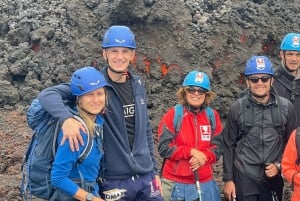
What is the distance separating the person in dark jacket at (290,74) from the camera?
6.20m

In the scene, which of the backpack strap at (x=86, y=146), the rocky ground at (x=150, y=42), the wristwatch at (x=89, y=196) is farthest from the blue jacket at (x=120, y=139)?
the rocky ground at (x=150, y=42)

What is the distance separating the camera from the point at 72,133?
163 inches

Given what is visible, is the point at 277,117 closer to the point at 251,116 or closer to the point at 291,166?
the point at 251,116

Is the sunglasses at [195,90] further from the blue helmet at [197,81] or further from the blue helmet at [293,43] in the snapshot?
the blue helmet at [293,43]

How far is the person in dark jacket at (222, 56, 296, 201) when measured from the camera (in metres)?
5.63

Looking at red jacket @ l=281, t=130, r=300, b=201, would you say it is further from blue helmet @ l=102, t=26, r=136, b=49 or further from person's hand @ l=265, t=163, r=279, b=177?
blue helmet @ l=102, t=26, r=136, b=49

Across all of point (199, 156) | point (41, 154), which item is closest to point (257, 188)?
point (199, 156)

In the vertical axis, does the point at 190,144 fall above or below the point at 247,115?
below

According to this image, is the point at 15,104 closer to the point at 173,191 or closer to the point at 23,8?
the point at 23,8

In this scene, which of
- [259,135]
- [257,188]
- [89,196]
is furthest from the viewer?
[257,188]

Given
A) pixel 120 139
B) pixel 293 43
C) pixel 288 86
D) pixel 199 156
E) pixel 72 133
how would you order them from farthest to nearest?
pixel 293 43 → pixel 288 86 → pixel 199 156 → pixel 120 139 → pixel 72 133

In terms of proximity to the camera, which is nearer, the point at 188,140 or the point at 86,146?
the point at 86,146

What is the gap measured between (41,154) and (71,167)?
11.3 inches

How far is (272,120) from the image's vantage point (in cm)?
562
